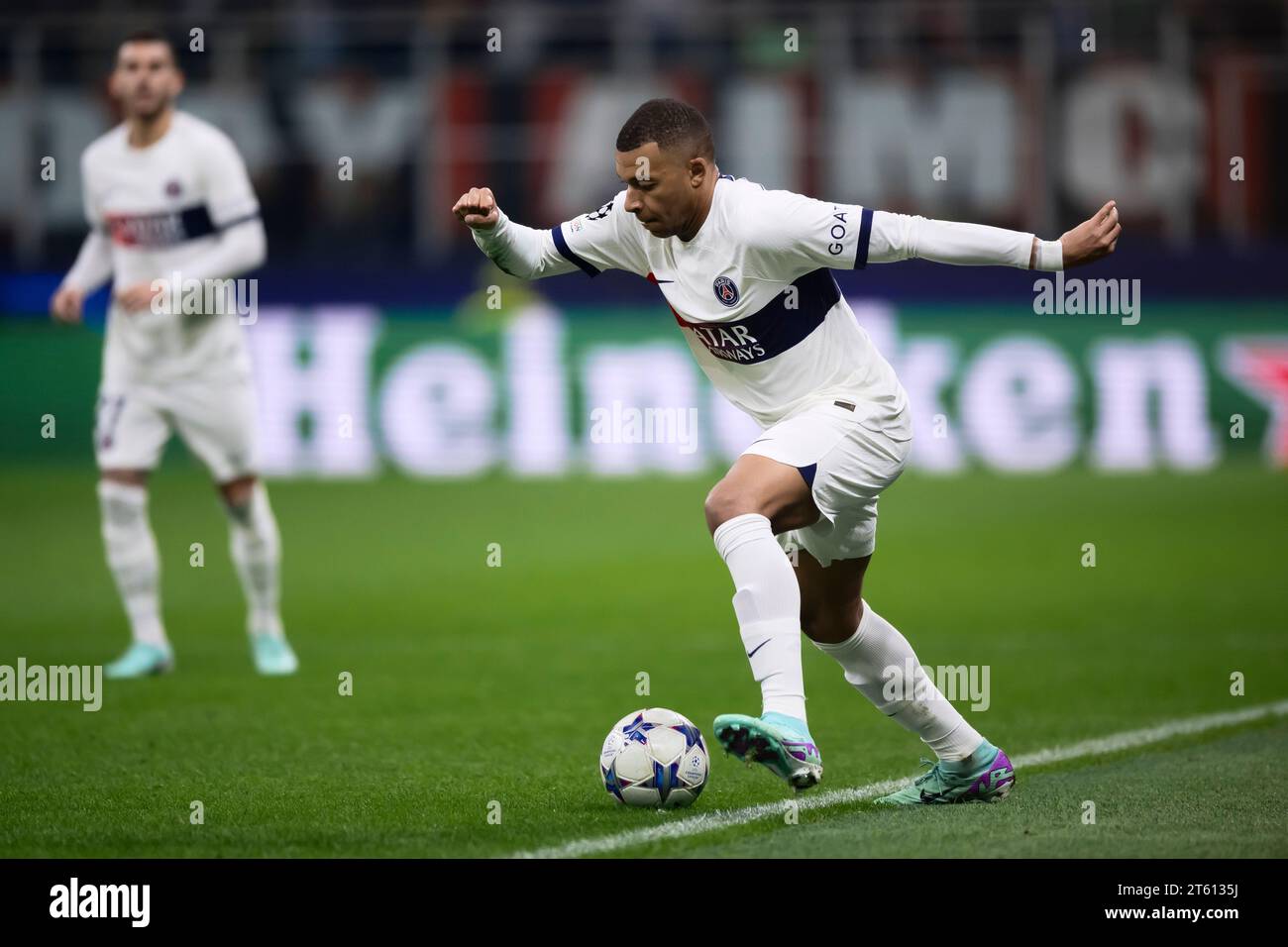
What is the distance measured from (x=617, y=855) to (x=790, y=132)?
14540mm

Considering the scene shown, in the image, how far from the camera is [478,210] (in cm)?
575

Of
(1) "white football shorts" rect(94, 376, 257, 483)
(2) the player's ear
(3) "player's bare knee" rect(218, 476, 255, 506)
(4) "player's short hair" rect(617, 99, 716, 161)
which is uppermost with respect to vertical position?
(4) "player's short hair" rect(617, 99, 716, 161)

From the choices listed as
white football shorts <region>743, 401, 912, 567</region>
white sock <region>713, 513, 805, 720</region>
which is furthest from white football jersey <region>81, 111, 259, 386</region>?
white sock <region>713, 513, 805, 720</region>

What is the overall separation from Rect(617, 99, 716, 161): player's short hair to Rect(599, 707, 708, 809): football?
1689 millimetres

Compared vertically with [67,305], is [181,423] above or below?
below

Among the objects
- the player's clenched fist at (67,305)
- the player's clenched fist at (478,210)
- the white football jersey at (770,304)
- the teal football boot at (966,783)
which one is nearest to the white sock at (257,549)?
the player's clenched fist at (67,305)

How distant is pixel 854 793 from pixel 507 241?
2.04 metres

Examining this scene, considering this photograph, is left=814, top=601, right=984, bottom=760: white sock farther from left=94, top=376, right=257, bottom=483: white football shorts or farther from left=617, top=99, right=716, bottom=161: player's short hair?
left=94, top=376, right=257, bottom=483: white football shorts

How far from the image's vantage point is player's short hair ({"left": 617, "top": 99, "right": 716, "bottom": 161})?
551 cm

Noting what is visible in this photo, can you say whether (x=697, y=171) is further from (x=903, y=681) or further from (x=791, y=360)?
(x=903, y=681)

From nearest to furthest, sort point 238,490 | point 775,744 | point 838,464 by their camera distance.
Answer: point 775,744
point 838,464
point 238,490

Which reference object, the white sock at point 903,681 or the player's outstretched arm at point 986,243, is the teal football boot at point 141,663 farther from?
the player's outstretched arm at point 986,243

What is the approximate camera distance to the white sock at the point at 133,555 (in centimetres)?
900

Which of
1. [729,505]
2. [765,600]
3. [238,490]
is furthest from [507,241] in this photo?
[238,490]
